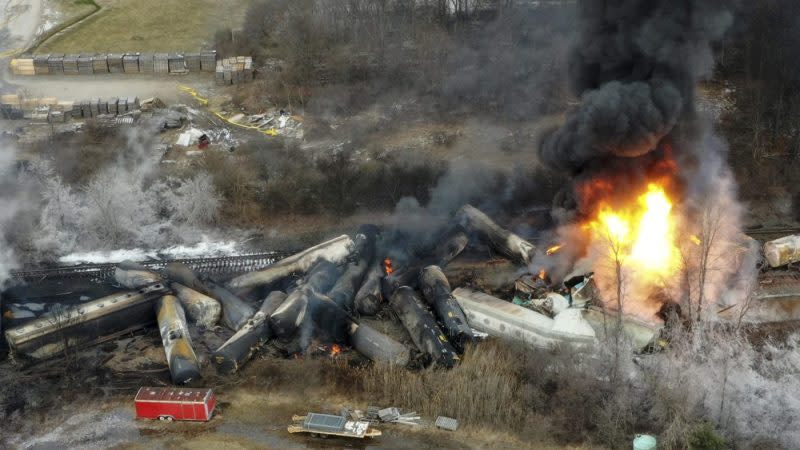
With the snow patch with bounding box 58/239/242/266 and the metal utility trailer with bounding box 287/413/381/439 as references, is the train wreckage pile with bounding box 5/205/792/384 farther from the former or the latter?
the metal utility trailer with bounding box 287/413/381/439

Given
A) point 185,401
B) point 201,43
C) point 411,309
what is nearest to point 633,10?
point 411,309

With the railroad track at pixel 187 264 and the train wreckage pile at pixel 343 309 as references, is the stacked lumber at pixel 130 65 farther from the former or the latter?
the train wreckage pile at pixel 343 309

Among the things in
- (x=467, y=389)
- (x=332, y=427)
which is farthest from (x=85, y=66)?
(x=467, y=389)

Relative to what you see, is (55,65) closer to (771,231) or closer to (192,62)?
(192,62)

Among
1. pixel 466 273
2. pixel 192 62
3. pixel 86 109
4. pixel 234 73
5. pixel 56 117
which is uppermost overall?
pixel 192 62

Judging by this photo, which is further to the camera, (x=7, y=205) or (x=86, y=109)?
(x=86, y=109)

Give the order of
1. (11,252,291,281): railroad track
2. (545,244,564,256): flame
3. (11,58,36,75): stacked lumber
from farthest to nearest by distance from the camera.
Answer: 1. (11,58,36,75): stacked lumber
2. (11,252,291,281): railroad track
3. (545,244,564,256): flame

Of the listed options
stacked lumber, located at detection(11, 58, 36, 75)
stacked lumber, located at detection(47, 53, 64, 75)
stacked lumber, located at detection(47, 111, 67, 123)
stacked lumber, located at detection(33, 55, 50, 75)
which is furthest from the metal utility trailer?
stacked lumber, located at detection(11, 58, 36, 75)

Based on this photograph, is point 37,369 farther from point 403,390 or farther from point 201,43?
point 201,43
